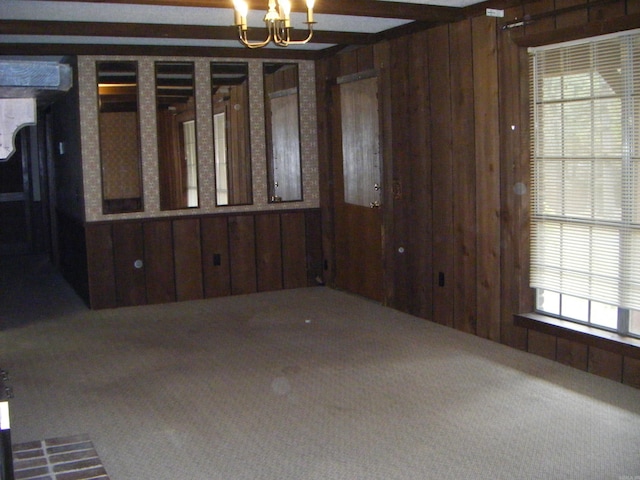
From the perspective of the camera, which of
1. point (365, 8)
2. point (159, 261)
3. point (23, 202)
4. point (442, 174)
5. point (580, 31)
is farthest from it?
point (23, 202)

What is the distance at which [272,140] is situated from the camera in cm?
776

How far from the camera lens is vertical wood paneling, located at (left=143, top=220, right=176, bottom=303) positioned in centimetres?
721

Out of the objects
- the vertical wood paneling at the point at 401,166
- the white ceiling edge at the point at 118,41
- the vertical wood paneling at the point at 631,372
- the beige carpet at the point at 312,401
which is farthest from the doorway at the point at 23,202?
the vertical wood paneling at the point at 631,372

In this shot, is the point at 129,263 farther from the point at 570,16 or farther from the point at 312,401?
the point at 570,16

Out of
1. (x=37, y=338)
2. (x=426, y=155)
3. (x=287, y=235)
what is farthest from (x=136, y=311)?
(x=426, y=155)

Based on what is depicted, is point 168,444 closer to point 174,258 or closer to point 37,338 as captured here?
point 37,338

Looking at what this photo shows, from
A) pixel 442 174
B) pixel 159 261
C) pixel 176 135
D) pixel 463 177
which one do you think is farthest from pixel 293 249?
pixel 463 177

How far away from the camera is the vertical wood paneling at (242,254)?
756 cm

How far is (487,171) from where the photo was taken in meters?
5.45

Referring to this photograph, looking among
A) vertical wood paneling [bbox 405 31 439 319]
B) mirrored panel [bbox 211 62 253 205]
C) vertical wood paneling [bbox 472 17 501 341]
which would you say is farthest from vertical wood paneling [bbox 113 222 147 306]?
vertical wood paneling [bbox 472 17 501 341]

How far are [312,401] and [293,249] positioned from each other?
140 inches

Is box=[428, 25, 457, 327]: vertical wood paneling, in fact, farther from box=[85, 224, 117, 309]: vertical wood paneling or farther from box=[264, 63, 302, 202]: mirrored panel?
box=[85, 224, 117, 309]: vertical wood paneling

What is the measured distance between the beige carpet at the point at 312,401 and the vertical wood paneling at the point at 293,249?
1.33 metres

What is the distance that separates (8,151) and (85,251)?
4263 mm
